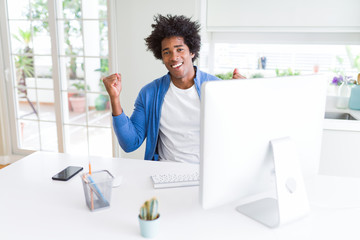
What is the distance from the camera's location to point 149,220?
A: 92 centimetres

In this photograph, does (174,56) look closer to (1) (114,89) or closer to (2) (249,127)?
(1) (114,89)

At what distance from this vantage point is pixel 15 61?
3383mm

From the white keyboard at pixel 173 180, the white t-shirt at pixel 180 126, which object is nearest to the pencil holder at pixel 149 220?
the white keyboard at pixel 173 180

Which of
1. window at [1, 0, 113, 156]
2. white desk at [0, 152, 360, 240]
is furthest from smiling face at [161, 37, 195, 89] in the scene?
window at [1, 0, 113, 156]

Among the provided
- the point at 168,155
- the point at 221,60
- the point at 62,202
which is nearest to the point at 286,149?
the point at 62,202

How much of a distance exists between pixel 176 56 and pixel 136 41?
3.78ft

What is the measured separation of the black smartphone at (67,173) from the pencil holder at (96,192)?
0.23 m

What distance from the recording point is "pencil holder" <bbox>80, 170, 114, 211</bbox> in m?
1.07

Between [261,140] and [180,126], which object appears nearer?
[261,140]

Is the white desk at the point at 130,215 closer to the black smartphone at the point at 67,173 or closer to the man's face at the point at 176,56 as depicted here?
the black smartphone at the point at 67,173

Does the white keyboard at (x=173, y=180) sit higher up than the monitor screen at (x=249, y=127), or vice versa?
the monitor screen at (x=249, y=127)

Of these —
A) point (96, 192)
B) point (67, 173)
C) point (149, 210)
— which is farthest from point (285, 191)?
point (67, 173)

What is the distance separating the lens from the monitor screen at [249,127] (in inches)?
35.2

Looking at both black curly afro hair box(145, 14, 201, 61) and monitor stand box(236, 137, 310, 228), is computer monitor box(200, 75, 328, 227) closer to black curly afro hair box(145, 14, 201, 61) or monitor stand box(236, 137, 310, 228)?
monitor stand box(236, 137, 310, 228)
